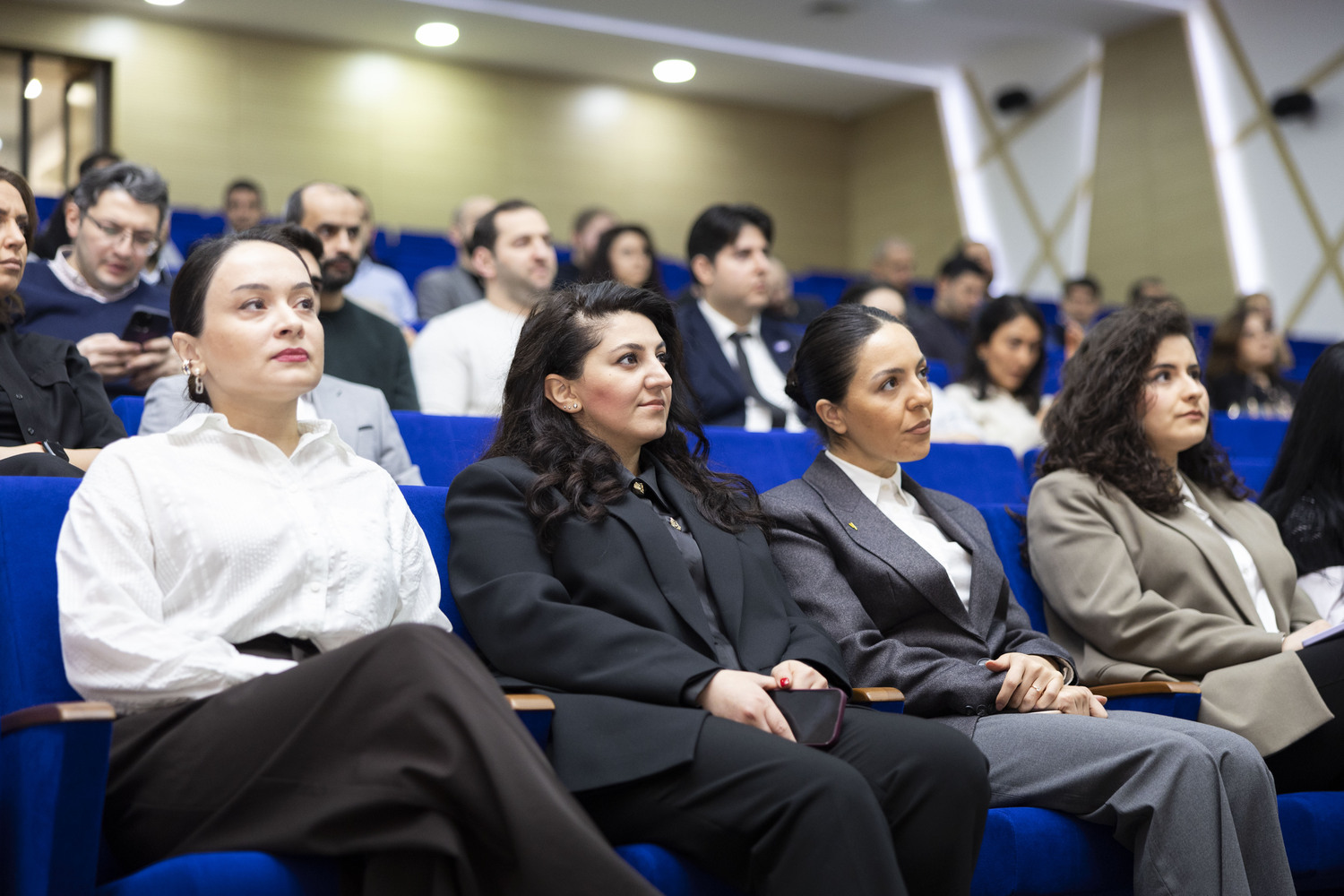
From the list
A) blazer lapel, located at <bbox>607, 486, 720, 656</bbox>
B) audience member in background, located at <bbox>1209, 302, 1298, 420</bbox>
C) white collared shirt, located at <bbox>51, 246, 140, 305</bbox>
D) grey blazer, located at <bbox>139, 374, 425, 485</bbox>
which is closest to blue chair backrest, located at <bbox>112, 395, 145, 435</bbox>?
grey blazer, located at <bbox>139, 374, 425, 485</bbox>

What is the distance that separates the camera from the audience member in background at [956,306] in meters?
4.23

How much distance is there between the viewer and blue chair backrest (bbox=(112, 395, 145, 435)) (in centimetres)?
204

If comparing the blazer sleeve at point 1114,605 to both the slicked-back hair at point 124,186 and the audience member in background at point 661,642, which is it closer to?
the audience member in background at point 661,642

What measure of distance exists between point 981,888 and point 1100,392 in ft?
3.04

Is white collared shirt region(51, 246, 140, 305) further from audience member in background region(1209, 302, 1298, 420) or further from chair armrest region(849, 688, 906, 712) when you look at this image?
audience member in background region(1209, 302, 1298, 420)

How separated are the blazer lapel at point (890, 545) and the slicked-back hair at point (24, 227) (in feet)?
3.97

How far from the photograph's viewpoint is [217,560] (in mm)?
1332

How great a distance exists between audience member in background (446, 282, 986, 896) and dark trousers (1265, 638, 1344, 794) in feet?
2.13

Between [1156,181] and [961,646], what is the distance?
5799mm

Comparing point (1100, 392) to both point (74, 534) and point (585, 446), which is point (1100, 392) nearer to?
point (585, 446)

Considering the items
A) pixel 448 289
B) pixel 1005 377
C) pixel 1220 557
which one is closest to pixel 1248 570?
pixel 1220 557

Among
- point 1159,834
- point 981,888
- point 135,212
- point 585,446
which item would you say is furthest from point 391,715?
point 135,212

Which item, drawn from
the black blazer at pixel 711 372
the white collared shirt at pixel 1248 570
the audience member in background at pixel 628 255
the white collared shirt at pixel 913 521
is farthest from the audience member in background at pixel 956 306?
the white collared shirt at pixel 913 521

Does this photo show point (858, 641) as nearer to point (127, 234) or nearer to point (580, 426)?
point (580, 426)
